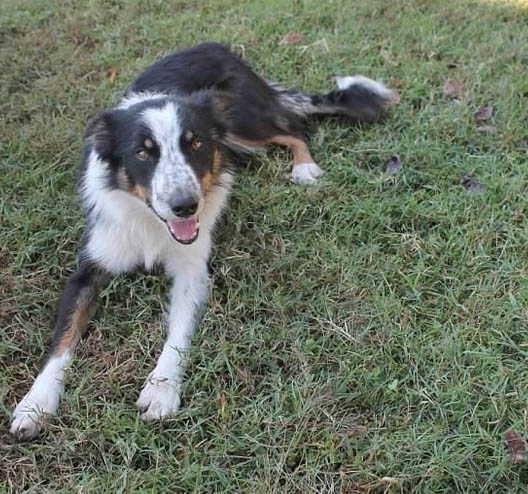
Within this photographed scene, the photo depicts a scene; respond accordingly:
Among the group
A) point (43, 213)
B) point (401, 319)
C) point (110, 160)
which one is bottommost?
point (43, 213)

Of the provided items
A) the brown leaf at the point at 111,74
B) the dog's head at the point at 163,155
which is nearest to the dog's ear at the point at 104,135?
the dog's head at the point at 163,155

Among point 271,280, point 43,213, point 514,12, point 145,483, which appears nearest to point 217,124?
point 271,280

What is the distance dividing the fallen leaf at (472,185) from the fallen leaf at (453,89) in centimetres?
99

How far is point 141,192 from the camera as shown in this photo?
10.1ft

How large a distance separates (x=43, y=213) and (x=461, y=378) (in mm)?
2479

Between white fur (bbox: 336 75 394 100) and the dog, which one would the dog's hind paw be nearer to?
the dog

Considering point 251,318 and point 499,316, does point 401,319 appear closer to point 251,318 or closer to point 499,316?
point 499,316

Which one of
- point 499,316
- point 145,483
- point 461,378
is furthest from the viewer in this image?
point 499,316

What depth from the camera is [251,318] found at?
10.2 ft

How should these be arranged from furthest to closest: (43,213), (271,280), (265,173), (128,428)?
1. (265,173)
2. (43,213)
3. (271,280)
4. (128,428)

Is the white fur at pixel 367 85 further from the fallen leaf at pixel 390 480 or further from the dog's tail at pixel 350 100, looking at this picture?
the fallen leaf at pixel 390 480

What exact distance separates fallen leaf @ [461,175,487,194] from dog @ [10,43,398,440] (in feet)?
4.79

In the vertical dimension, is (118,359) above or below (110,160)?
below

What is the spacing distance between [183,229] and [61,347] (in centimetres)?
80
